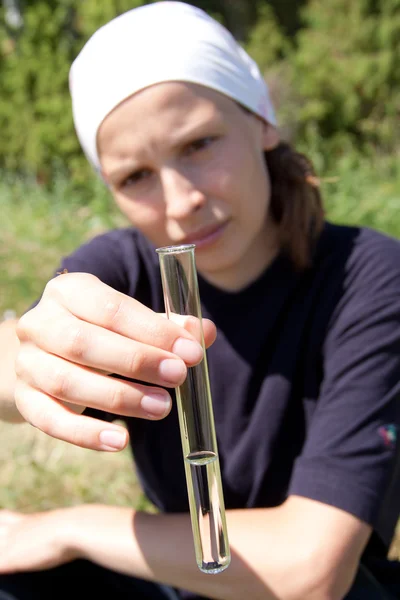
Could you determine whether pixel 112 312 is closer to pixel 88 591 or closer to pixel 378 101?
pixel 88 591

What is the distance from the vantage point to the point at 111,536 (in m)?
1.52

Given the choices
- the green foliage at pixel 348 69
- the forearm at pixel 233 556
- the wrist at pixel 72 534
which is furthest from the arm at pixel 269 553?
the green foliage at pixel 348 69

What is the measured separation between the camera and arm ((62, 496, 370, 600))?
4.36 ft

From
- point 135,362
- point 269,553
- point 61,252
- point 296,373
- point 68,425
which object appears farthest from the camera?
point 61,252

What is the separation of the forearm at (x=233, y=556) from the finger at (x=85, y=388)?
600mm

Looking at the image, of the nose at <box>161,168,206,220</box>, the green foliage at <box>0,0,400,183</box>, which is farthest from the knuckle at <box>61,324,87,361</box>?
the green foliage at <box>0,0,400,183</box>

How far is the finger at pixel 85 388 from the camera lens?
0.81 m

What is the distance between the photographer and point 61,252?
5.17 m

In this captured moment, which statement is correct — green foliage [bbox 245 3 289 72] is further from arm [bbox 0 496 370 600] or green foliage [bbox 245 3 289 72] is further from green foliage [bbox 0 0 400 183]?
arm [bbox 0 496 370 600]

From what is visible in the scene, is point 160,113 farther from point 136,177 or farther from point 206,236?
point 206,236

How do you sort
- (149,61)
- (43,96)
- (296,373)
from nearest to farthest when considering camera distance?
(149,61) < (296,373) < (43,96)

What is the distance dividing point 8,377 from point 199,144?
2.25ft

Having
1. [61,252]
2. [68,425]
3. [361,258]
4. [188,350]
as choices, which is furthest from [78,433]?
[61,252]

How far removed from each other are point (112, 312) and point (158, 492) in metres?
1.18
